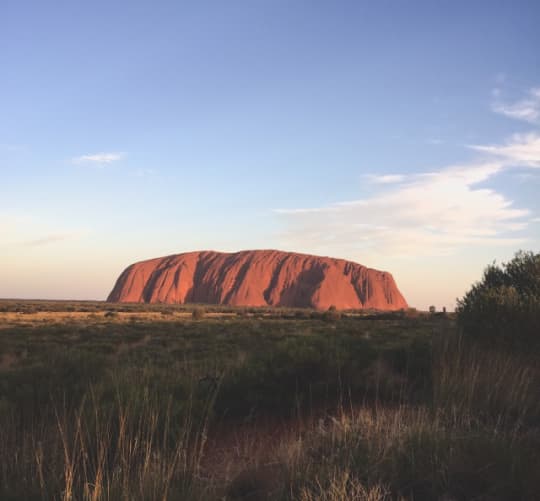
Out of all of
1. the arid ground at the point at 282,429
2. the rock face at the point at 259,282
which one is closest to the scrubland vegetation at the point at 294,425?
the arid ground at the point at 282,429

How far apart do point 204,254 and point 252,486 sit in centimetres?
15030

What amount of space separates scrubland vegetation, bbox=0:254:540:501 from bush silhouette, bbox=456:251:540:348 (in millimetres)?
41

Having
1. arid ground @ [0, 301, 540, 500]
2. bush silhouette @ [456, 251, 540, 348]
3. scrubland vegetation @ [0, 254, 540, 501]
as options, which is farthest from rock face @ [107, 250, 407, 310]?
arid ground @ [0, 301, 540, 500]

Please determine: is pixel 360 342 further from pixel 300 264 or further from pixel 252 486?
pixel 300 264

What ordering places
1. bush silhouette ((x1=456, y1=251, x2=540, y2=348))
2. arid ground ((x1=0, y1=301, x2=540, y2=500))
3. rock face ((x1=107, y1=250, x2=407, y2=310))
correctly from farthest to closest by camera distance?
rock face ((x1=107, y1=250, x2=407, y2=310)) → bush silhouette ((x1=456, y1=251, x2=540, y2=348)) → arid ground ((x1=0, y1=301, x2=540, y2=500))

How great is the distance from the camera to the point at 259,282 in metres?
132

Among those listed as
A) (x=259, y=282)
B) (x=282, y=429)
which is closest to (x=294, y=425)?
(x=282, y=429)

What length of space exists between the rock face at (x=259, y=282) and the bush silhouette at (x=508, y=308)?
358ft

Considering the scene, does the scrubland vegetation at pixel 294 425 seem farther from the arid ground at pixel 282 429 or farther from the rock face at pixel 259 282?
the rock face at pixel 259 282

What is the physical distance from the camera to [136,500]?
326 cm

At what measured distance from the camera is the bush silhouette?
9.12 meters

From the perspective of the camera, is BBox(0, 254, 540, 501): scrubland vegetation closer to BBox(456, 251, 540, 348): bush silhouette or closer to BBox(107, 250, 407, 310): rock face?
BBox(456, 251, 540, 348): bush silhouette

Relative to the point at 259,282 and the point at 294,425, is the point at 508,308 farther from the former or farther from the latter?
the point at 259,282

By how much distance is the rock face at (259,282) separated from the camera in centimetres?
12725
